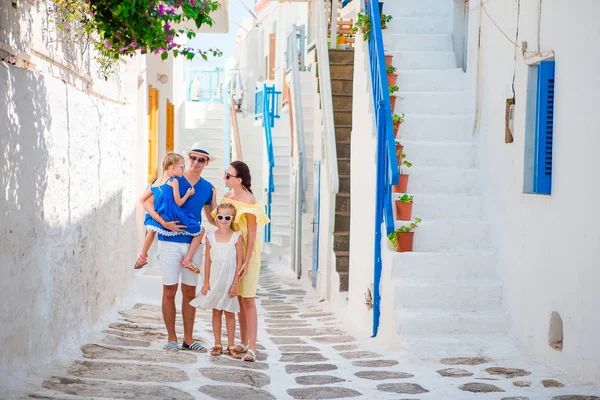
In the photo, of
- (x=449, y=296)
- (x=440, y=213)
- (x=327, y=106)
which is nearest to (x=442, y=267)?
(x=449, y=296)

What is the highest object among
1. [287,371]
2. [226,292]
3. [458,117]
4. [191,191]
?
[458,117]

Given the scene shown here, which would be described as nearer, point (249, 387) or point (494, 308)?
point (249, 387)

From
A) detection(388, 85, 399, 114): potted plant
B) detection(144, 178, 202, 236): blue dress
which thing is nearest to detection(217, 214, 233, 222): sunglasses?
detection(144, 178, 202, 236): blue dress

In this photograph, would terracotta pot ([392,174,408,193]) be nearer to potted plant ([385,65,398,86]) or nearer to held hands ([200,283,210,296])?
potted plant ([385,65,398,86])

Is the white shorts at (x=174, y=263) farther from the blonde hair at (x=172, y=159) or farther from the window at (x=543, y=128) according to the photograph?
the window at (x=543, y=128)

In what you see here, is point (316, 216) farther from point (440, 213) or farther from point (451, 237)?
point (451, 237)

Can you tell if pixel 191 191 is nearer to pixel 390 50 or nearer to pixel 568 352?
pixel 568 352

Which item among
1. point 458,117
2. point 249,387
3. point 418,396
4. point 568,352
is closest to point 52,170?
point 249,387

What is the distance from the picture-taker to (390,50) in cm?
970

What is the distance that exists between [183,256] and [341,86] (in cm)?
597

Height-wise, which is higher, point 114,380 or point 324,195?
point 324,195

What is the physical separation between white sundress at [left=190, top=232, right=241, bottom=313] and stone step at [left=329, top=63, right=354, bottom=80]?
20.0 feet

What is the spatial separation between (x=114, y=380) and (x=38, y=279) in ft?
2.63

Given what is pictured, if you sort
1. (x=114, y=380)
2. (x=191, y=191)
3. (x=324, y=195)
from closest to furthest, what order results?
(x=114, y=380) < (x=191, y=191) < (x=324, y=195)
